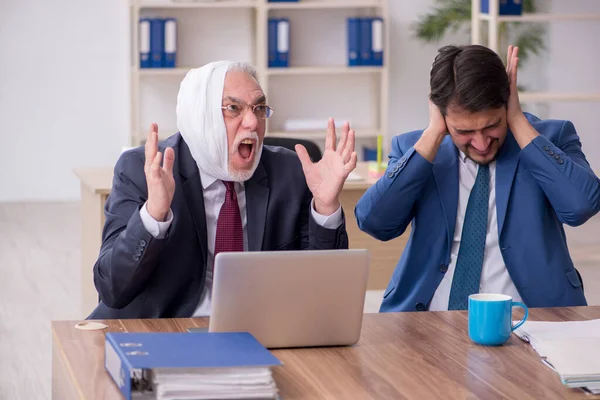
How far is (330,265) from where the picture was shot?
183 centimetres

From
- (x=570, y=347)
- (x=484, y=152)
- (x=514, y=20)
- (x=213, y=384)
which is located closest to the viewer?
(x=213, y=384)

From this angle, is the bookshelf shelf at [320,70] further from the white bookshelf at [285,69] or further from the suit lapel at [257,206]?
the suit lapel at [257,206]

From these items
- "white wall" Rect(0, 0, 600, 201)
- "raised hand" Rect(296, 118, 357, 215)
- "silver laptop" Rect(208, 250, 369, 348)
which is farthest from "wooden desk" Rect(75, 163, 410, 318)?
"white wall" Rect(0, 0, 600, 201)

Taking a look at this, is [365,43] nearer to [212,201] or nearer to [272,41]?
[272,41]

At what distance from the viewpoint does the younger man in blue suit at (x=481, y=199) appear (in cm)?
252

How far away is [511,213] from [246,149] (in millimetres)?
716

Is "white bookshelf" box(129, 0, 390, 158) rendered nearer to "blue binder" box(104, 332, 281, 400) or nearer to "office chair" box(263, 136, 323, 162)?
"office chair" box(263, 136, 323, 162)

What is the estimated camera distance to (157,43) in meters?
7.52

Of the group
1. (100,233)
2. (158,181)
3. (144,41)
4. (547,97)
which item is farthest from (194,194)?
(144,41)

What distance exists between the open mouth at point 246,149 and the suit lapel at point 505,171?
661 mm

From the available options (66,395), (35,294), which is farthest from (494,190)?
(35,294)

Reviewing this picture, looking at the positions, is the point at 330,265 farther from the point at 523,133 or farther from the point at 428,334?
the point at 523,133

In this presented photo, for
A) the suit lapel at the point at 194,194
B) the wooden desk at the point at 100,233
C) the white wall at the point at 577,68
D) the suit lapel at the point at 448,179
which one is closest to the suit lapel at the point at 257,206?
the suit lapel at the point at 194,194

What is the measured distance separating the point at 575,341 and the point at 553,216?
0.86 metres
